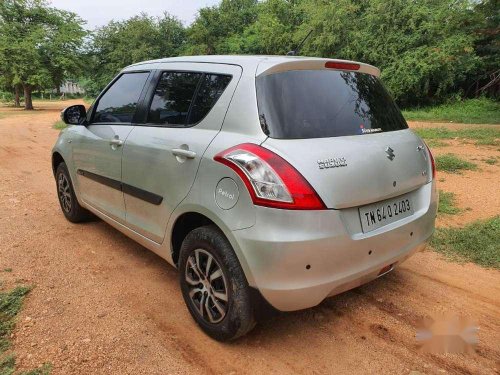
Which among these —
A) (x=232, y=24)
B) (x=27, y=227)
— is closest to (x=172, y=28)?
(x=232, y=24)

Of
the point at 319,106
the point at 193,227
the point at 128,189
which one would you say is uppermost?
the point at 319,106

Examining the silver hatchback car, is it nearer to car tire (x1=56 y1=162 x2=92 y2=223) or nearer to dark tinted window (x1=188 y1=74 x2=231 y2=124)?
dark tinted window (x1=188 y1=74 x2=231 y2=124)

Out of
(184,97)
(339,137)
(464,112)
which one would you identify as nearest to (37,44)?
(464,112)

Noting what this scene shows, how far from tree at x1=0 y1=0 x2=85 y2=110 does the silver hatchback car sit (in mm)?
29187

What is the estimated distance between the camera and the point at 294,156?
217 cm

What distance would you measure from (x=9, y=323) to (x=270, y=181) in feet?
6.81

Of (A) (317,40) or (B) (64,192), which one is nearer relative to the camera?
(B) (64,192)

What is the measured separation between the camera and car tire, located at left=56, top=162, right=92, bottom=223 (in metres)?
4.52

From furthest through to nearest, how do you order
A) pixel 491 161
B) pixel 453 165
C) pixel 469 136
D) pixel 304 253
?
pixel 469 136 → pixel 491 161 → pixel 453 165 → pixel 304 253

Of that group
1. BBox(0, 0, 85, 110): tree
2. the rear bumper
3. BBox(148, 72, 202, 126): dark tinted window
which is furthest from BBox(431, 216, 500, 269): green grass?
BBox(0, 0, 85, 110): tree

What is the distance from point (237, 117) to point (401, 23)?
22.1 m

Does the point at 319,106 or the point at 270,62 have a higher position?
the point at 270,62

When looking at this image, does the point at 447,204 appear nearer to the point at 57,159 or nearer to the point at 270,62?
the point at 270,62

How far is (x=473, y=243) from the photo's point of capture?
3959mm
